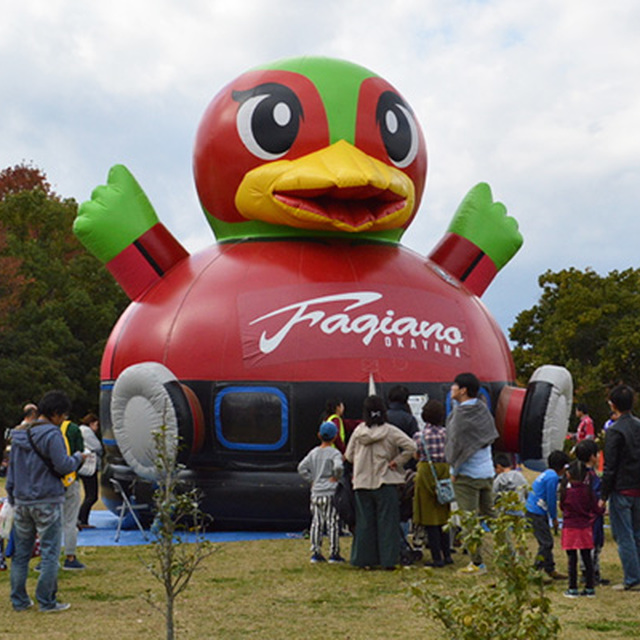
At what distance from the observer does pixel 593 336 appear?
33.8 meters

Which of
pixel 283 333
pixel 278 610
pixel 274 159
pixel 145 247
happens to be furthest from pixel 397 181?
pixel 278 610

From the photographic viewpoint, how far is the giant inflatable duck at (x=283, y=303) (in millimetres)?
11023

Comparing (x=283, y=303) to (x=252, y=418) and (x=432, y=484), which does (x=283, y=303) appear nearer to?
(x=252, y=418)

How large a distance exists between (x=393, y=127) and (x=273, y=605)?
6976mm

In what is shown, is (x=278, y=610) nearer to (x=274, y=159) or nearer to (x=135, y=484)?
(x=135, y=484)

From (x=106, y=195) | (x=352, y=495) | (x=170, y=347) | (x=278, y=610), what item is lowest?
(x=278, y=610)

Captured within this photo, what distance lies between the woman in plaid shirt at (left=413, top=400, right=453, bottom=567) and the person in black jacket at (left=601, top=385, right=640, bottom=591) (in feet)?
5.51

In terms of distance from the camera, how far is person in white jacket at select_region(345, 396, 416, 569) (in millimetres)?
8711

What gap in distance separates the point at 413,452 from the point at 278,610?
7.15ft

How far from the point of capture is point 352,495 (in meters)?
9.26

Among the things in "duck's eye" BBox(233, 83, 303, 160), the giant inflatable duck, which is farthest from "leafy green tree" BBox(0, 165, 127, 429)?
"duck's eye" BBox(233, 83, 303, 160)

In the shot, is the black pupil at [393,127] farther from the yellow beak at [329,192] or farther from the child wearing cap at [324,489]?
the child wearing cap at [324,489]

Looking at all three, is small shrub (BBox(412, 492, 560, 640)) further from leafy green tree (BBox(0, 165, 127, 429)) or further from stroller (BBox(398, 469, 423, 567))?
leafy green tree (BBox(0, 165, 127, 429))

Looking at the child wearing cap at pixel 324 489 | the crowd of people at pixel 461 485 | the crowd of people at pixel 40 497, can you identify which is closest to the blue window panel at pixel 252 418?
the crowd of people at pixel 461 485
